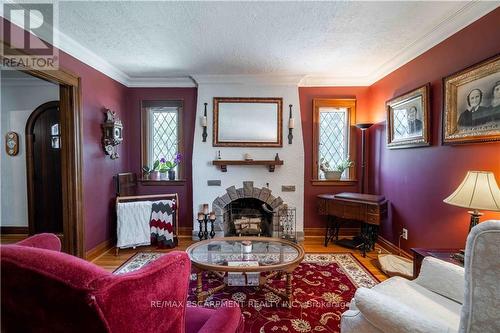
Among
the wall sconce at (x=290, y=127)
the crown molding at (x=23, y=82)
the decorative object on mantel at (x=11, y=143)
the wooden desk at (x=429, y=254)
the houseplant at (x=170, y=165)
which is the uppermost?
the crown molding at (x=23, y=82)

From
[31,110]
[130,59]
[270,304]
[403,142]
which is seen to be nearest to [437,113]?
[403,142]

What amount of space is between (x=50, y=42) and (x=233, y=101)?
7.30 feet

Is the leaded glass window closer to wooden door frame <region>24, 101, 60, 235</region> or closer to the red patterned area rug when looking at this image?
wooden door frame <region>24, 101, 60, 235</region>

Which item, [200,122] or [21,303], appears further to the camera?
[200,122]

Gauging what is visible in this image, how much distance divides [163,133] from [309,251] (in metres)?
2.88

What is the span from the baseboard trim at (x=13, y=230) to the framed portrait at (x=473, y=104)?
19.0ft

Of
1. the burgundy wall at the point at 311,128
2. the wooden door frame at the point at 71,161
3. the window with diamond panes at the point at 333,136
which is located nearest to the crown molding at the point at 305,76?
the burgundy wall at the point at 311,128

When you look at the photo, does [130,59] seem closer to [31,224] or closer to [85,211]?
[85,211]

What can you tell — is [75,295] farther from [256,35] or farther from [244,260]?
[256,35]

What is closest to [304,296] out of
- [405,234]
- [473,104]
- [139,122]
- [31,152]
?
[405,234]

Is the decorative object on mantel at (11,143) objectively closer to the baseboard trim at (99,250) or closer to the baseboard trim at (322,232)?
the baseboard trim at (99,250)

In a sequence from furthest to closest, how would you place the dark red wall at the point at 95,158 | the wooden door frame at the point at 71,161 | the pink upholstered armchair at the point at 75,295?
the dark red wall at the point at 95,158
the wooden door frame at the point at 71,161
the pink upholstered armchair at the point at 75,295

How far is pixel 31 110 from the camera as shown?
152 inches

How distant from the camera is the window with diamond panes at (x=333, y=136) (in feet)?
13.2
